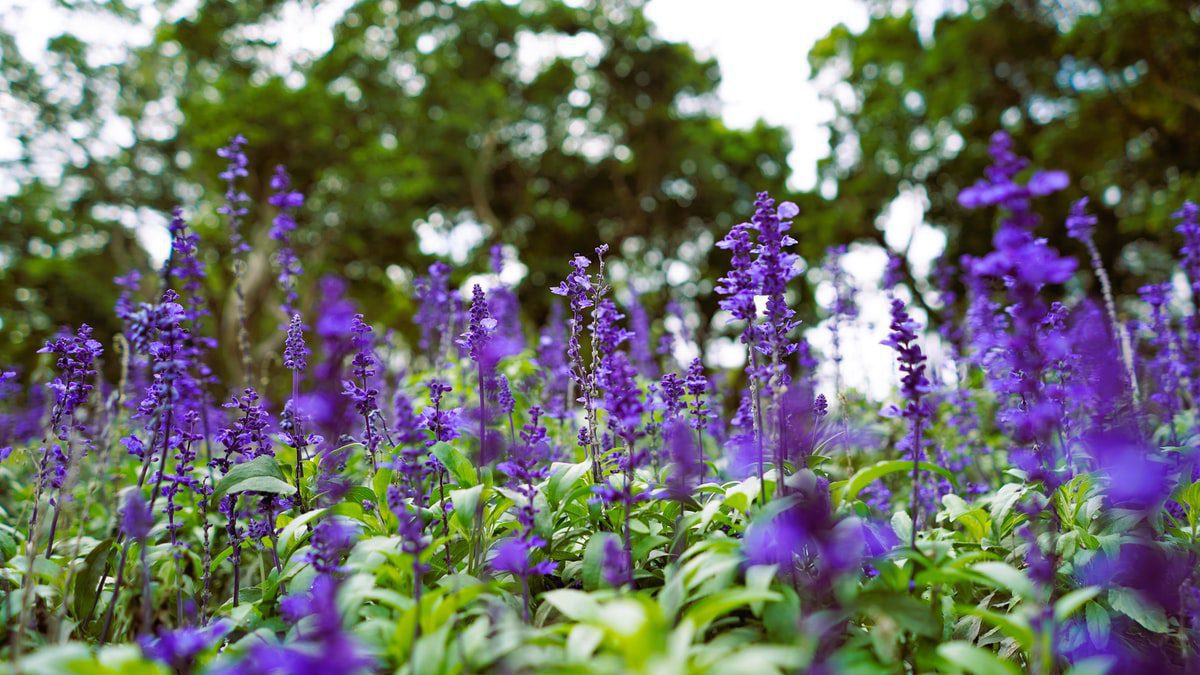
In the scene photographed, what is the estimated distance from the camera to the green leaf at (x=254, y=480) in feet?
9.43

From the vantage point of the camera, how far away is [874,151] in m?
18.0

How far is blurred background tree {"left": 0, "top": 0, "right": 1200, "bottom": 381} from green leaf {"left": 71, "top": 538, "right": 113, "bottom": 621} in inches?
484

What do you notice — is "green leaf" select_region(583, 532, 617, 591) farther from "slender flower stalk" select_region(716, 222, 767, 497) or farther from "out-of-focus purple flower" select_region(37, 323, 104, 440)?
"out-of-focus purple flower" select_region(37, 323, 104, 440)

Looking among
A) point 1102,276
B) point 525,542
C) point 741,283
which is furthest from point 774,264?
point 1102,276

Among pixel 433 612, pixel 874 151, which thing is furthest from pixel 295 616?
pixel 874 151

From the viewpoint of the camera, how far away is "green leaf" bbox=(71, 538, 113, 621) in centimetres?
310

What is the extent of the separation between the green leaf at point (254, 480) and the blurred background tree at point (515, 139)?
12.4m

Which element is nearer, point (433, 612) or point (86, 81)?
point (433, 612)

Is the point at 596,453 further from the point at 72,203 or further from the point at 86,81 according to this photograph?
the point at 72,203

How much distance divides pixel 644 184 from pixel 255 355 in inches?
474

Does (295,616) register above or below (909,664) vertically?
above

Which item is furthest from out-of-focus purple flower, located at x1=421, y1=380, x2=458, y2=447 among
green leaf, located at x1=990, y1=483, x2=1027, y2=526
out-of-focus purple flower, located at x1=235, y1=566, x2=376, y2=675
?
green leaf, located at x1=990, y1=483, x2=1027, y2=526

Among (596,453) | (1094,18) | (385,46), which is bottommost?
(596,453)

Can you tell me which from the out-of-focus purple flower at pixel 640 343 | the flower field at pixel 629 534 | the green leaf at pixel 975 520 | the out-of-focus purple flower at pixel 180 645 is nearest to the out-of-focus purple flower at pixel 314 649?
the flower field at pixel 629 534
